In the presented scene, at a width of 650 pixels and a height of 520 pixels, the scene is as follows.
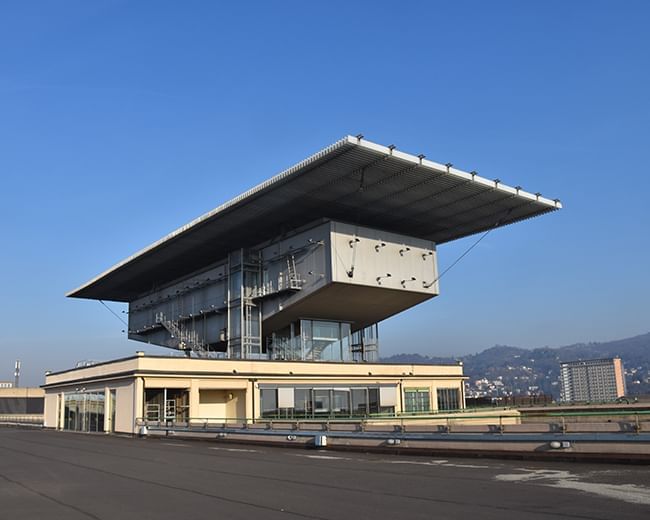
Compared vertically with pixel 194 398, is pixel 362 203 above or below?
above

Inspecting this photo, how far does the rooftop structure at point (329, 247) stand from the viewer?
142 feet

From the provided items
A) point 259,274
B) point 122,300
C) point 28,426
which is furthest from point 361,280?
point 122,300

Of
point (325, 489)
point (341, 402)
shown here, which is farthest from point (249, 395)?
point (325, 489)

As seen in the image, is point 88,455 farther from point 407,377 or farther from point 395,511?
point 407,377

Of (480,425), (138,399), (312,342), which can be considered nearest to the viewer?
(480,425)

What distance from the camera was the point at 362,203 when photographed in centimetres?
4741

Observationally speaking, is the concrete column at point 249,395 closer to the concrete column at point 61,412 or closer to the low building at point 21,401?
the concrete column at point 61,412

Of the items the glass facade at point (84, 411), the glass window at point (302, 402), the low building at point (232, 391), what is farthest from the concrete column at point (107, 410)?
the glass window at point (302, 402)

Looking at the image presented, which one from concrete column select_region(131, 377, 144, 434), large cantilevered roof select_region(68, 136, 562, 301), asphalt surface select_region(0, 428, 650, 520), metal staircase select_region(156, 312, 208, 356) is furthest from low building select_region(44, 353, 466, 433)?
asphalt surface select_region(0, 428, 650, 520)

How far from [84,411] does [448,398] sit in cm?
2984

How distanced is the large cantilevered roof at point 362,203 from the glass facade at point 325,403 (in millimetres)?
12804

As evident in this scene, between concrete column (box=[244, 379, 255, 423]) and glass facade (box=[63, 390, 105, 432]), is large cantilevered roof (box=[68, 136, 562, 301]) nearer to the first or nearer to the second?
concrete column (box=[244, 379, 255, 423])

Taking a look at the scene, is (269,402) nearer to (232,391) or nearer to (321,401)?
(232,391)

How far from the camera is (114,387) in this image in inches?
1802
